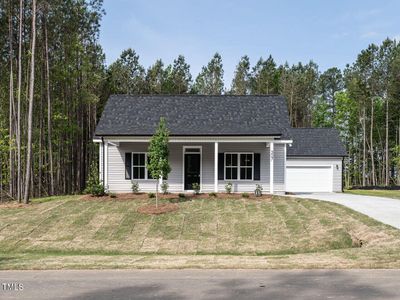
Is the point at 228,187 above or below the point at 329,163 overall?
below

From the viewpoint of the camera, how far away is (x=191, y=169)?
816 inches

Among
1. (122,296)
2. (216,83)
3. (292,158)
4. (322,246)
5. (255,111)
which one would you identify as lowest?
(322,246)

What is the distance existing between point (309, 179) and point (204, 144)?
9.35m

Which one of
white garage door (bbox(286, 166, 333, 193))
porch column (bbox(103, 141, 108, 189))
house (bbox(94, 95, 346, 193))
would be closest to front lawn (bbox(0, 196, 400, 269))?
porch column (bbox(103, 141, 108, 189))

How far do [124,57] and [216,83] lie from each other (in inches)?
469

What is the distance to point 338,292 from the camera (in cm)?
620

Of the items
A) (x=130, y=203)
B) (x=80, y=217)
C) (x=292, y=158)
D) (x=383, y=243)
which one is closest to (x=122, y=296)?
(x=383, y=243)

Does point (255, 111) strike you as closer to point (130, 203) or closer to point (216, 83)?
point (130, 203)

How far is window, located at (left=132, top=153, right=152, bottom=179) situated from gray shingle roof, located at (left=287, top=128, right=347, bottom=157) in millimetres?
10546

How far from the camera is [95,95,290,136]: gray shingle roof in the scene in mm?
19906

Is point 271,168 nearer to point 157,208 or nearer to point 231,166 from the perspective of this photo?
point 231,166

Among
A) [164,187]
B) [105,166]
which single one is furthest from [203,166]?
[105,166]

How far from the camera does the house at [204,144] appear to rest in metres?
19.6

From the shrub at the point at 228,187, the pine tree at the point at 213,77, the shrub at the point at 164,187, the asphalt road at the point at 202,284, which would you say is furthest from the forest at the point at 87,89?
the asphalt road at the point at 202,284
